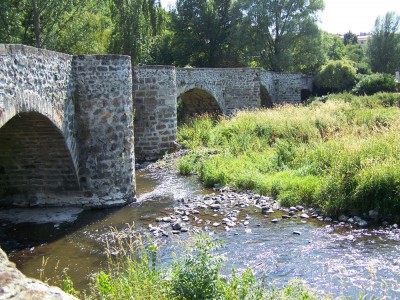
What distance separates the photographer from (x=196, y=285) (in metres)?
4.57

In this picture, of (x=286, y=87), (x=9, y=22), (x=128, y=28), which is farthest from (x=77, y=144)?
(x=286, y=87)

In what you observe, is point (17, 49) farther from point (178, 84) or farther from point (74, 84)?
point (178, 84)

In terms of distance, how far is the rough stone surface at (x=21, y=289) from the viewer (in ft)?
9.16

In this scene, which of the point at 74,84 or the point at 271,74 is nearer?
the point at 74,84

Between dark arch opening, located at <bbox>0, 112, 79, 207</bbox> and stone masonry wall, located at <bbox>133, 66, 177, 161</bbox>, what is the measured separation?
563 cm

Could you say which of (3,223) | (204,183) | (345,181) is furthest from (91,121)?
(345,181)

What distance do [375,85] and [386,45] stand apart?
45.4 feet

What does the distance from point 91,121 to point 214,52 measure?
85.4 feet

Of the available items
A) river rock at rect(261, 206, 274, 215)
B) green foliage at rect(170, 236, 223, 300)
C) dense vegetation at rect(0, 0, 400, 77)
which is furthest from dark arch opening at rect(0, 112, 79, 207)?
dense vegetation at rect(0, 0, 400, 77)

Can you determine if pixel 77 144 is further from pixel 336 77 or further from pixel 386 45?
pixel 386 45

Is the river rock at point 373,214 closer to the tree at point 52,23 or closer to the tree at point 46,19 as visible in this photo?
the tree at point 52,23

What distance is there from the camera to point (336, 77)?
32.6 m

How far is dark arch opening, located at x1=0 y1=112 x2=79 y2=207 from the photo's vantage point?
9.10m

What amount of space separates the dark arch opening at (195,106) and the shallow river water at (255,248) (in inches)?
509
